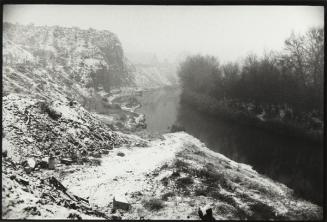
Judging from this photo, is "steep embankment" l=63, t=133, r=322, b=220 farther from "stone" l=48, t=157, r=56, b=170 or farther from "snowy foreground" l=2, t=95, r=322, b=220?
"stone" l=48, t=157, r=56, b=170

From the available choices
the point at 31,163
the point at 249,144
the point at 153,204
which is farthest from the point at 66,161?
the point at 249,144

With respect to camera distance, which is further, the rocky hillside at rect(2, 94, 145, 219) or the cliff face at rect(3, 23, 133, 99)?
the cliff face at rect(3, 23, 133, 99)

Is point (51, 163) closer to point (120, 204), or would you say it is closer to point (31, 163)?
point (31, 163)

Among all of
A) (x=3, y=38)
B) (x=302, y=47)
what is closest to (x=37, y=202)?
(x=3, y=38)

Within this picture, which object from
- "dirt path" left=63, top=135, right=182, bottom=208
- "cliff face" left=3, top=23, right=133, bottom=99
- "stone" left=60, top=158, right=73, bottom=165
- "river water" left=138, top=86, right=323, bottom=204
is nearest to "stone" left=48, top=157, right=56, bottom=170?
"stone" left=60, top=158, right=73, bottom=165

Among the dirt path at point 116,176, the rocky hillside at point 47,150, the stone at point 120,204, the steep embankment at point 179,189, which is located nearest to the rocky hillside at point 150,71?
the rocky hillside at point 47,150

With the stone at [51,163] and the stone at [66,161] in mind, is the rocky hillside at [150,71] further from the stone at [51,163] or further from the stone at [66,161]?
the stone at [51,163]
